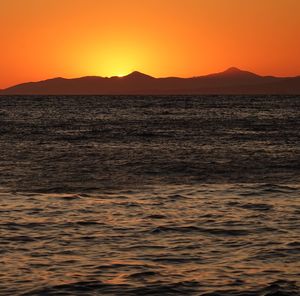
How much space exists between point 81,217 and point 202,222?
3.49 metres

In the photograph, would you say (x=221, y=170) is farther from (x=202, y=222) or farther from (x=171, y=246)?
(x=171, y=246)

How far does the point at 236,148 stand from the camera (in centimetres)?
4666

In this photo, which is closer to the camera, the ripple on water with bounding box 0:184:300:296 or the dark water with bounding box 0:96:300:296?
the ripple on water with bounding box 0:184:300:296

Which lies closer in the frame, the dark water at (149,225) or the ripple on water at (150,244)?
the ripple on water at (150,244)

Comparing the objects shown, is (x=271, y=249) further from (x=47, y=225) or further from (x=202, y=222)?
(x=47, y=225)

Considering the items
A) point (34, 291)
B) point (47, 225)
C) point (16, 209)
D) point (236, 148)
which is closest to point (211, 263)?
point (34, 291)

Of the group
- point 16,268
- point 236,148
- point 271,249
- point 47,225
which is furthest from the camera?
point 236,148

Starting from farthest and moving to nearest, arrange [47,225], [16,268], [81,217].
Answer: [81,217], [47,225], [16,268]

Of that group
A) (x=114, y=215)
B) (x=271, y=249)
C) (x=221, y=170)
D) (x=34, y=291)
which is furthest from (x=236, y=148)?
(x=34, y=291)

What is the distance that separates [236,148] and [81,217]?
88.5 ft

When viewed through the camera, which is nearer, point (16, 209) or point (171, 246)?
point (171, 246)

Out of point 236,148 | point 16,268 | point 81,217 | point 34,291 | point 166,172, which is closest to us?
point 34,291

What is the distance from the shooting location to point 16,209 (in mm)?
21922

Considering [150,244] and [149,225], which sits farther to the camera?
[149,225]
